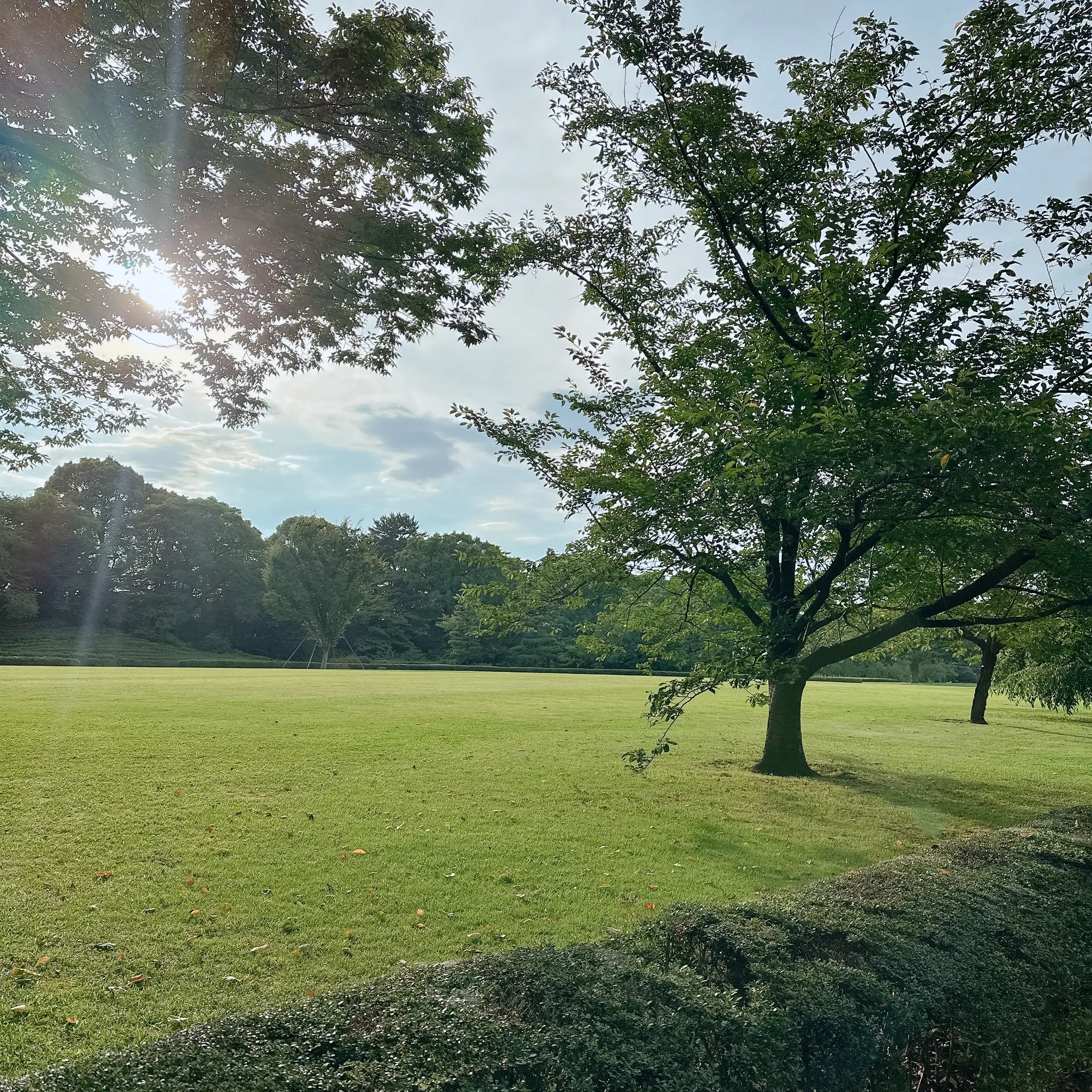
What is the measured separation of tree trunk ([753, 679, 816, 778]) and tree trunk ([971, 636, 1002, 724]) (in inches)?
643

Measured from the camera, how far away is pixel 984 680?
27.2 m

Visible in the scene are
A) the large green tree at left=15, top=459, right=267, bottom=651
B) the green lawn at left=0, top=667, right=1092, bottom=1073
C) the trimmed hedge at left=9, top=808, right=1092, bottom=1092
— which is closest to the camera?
the trimmed hedge at left=9, top=808, right=1092, bottom=1092

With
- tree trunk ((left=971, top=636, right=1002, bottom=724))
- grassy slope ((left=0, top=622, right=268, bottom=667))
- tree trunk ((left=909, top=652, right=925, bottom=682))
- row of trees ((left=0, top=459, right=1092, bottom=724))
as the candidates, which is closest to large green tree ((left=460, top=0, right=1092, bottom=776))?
tree trunk ((left=971, top=636, right=1002, bottom=724))

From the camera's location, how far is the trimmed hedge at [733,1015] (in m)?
2.31

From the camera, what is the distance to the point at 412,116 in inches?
295

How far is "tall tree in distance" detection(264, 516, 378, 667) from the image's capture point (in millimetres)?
58031

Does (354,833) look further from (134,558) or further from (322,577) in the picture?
(134,558)

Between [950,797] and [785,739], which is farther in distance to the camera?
[785,739]

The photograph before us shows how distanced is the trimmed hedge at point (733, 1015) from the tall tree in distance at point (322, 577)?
5698cm

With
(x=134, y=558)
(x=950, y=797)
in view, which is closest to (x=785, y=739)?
(x=950, y=797)

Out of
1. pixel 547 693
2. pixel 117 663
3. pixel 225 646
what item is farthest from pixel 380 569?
pixel 547 693

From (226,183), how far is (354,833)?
7.45m

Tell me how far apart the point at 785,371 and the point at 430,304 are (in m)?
4.55

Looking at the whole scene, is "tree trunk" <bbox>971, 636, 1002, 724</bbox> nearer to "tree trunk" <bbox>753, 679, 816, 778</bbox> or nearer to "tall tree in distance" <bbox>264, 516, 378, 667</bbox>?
"tree trunk" <bbox>753, 679, 816, 778</bbox>
